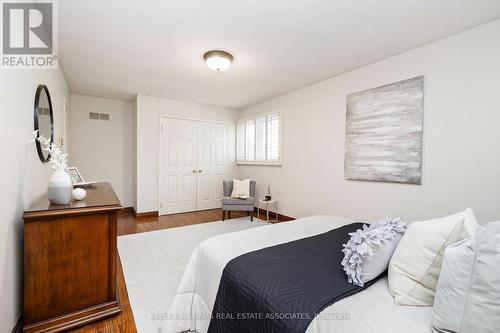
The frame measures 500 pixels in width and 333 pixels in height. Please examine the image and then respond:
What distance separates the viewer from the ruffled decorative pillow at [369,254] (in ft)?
3.54

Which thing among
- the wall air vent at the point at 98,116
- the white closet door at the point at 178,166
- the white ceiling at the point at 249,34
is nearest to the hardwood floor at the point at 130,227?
the white closet door at the point at 178,166

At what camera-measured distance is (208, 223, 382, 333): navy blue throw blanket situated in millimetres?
924

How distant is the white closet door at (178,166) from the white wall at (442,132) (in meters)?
2.93

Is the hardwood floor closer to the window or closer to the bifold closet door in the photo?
the bifold closet door

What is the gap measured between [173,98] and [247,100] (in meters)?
1.58

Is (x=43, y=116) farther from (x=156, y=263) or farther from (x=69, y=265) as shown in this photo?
(x=156, y=263)

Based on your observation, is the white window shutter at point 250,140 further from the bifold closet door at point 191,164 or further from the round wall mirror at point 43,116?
the round wall mirror at point 43,116

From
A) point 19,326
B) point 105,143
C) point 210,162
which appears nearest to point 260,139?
point 210,162

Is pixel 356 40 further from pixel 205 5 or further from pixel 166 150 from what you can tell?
pixel 166 150

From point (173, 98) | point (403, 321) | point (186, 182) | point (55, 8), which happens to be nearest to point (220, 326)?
point (403, 321)

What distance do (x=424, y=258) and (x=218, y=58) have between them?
262 cm

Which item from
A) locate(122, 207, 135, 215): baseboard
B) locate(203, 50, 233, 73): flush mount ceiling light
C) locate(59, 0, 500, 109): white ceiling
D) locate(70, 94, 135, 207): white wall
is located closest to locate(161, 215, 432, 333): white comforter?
locate(59, 0, 500, 109): white ceiling

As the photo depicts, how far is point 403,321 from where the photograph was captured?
840mm

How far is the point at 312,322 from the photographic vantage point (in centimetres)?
86
